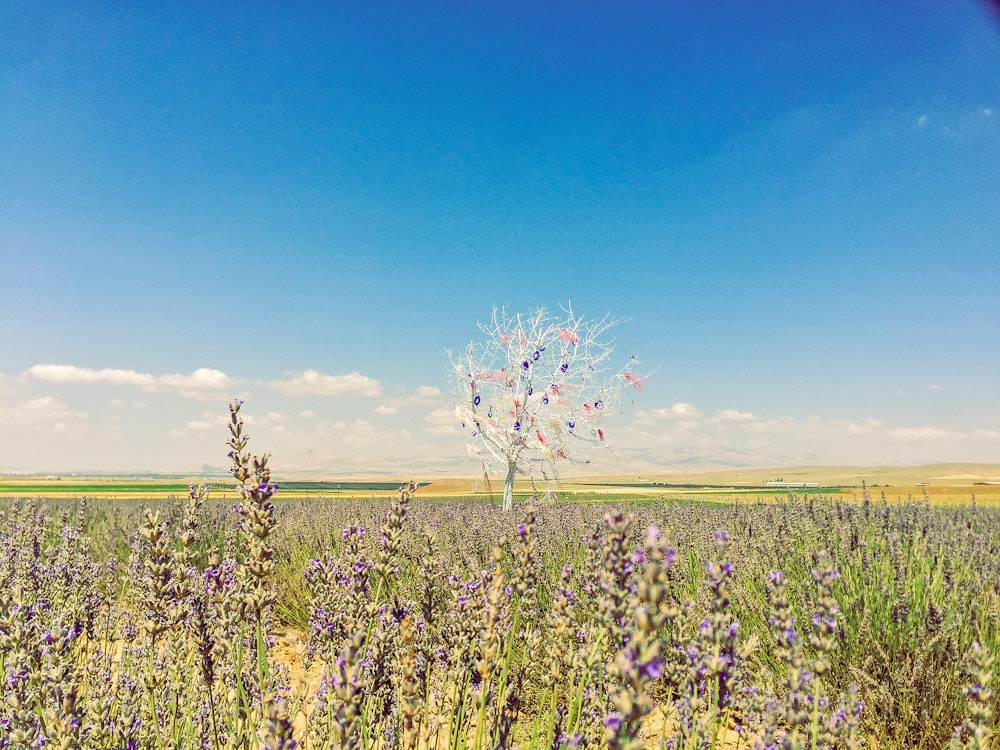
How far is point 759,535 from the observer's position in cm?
614

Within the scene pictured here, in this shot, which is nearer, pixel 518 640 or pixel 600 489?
pixel 518 640

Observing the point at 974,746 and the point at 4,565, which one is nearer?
the point at 974,746

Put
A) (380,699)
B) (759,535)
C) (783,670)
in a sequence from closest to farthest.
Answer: (380,699) < (783,670) < (759,535)

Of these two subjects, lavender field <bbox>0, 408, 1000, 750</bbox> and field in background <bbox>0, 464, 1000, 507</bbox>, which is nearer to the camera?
lavender field <bbox>0, 408, 1000, 750</bbox>

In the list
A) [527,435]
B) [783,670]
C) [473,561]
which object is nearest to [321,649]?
[473,561]

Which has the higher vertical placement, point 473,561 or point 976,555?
point 473,561

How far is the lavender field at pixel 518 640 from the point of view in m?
1.57

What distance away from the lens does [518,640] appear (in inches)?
117

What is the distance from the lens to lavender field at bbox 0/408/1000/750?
1.57m

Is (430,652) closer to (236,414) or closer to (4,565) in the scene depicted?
(236,414)

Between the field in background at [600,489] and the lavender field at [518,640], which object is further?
the field in background at [600,489]

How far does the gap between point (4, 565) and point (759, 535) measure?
5889mm

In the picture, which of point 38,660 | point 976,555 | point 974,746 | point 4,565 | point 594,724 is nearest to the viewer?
point 974,746

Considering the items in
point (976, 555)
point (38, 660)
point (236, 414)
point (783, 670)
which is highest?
point (236, 414)
